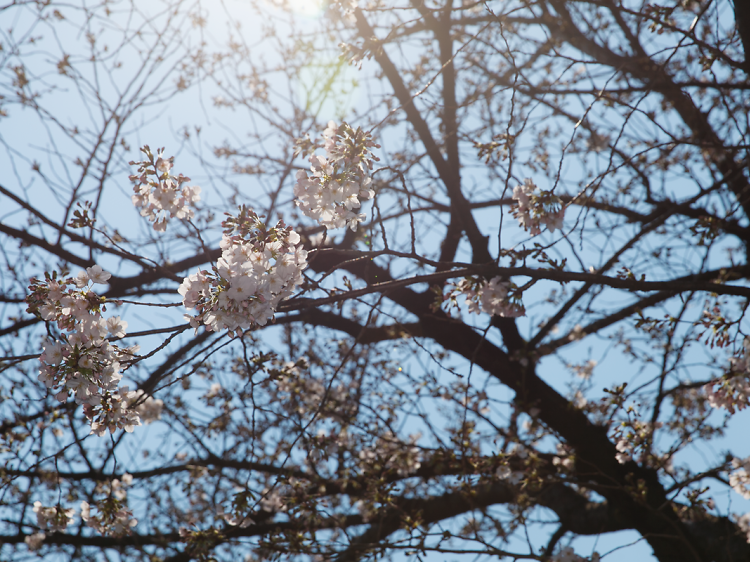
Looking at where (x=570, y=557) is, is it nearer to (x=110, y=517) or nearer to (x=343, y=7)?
(x=110, y=517)

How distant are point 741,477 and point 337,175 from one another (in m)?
3.93

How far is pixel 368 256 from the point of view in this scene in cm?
203

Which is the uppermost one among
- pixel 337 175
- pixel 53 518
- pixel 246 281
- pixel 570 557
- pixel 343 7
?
pixel 343 7

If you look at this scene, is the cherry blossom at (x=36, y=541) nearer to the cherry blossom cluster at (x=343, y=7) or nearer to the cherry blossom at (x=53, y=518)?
the cherry blossom at (x=53, y=518)

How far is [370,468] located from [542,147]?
3.43 metres

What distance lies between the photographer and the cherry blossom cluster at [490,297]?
2.89m

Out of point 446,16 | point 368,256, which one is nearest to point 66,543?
point 368,256

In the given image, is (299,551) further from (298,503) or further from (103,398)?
(103,398)

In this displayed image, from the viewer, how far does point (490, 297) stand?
3.06m

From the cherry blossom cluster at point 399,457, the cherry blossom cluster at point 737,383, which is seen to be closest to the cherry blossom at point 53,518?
the cherry blossom cluster at point 399,457

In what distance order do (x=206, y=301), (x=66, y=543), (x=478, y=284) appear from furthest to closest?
(x=66, y=543), (x=478, y=284), (x=206, y=301)

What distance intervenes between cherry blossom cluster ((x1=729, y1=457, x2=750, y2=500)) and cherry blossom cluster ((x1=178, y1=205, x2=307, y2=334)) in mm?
3700

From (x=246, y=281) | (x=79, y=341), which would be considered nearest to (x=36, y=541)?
(x=79, y=341)

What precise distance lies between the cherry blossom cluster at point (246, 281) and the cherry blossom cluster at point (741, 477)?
370cm
